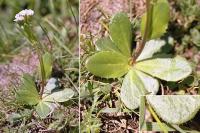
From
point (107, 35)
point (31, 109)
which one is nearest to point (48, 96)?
point (31, 109)

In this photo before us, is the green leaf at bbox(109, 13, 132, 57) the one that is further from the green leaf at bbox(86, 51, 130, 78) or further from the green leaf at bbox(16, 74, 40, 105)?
the green leaf at bbox(16, 74, 40, 105)

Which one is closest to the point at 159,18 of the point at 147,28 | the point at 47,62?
the point at 147,28

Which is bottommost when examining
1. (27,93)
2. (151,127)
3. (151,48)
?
(151,127)

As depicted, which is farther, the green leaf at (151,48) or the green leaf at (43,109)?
the green leaf at (151,48)

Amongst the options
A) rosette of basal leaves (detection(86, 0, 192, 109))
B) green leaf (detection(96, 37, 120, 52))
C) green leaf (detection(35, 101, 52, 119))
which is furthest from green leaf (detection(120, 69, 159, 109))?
green leaf (detection(35, 101, 52, 119))

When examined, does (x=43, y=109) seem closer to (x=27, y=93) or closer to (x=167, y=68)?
(x=27, y=93)

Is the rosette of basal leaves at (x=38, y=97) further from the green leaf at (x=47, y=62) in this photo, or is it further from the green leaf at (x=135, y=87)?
the green leaf at (x=135, y=87)

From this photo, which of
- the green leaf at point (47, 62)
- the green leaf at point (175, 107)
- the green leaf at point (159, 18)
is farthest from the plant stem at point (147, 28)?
the green leaf at point (47, 62)
